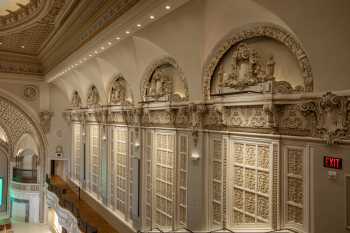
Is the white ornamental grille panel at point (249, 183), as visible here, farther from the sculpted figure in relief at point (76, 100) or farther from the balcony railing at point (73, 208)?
the sculpted figure in relief at point (76, 100)

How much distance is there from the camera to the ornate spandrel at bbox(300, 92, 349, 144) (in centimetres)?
421

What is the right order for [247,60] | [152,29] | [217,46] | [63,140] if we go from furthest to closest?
[63,140] → [152,29] → [217,46] → [247,60]

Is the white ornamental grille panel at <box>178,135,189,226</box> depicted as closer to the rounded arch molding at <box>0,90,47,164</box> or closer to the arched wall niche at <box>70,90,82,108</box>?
the arched wall niche at <box>70,90,82,108</box>

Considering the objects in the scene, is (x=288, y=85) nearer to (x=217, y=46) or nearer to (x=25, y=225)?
(x=217, y=46)

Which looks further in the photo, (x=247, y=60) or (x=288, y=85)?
(x=247, y=60)

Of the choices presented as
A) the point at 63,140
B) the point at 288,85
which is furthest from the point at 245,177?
the point at 63,140

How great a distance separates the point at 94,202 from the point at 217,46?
10.2 meters

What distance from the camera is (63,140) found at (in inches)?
728

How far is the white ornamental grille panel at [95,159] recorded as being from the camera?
45.1 feet

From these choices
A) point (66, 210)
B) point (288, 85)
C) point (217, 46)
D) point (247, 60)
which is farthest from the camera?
point (66, 210)

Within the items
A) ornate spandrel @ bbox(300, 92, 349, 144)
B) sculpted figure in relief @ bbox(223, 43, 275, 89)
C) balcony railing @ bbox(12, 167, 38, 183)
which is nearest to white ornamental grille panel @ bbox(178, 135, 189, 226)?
sculpted figure in relief @ bbox(223, 43, 275, 89)

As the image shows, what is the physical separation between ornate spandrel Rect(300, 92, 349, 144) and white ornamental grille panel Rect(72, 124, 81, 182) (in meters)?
14.2

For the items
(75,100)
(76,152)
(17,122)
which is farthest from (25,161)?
(75,100)

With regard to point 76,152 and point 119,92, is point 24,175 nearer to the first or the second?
point 76,152
